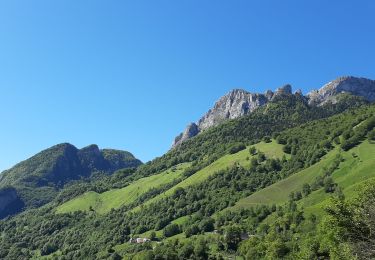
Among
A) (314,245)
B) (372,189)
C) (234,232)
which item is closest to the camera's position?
(372,189)

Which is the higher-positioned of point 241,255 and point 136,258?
point 136,258

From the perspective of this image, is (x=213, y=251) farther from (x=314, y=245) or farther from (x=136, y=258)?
(x=314, y=245)

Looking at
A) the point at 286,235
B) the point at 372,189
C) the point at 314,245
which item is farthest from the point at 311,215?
the point at 372,189

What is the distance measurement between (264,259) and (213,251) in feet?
161

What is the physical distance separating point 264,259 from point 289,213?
5383 centimetres

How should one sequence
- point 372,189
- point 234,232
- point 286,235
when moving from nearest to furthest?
point 372,189, point 286,235, point 234,232

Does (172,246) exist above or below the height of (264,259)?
above

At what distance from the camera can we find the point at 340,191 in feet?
653

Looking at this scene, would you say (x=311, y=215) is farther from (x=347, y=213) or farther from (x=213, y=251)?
(x=347, y=213)

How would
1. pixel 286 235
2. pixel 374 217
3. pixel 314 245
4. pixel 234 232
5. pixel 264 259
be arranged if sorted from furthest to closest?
pixel 234 232, pixel 286 235, pixel 264 259, pixel 314 245, pixel 374 217

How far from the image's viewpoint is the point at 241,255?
17775cm

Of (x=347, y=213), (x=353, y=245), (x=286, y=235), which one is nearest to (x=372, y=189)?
Answer: (x=347, y=213)

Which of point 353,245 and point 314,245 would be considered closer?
point 353,245

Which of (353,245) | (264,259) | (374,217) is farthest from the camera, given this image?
(264,259)
